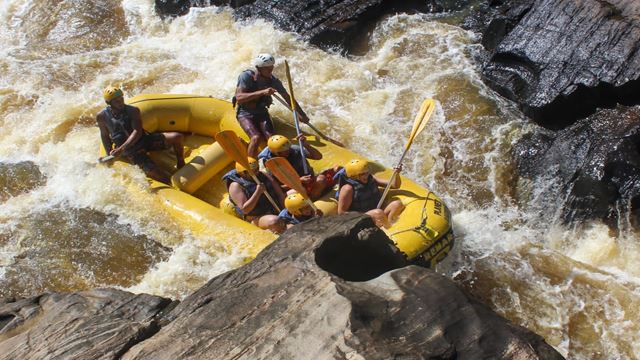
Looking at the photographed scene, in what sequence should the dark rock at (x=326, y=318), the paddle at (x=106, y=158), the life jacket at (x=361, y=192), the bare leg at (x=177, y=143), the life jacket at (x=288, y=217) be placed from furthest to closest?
the bare leg at (x=177, y=143) < the paddle at (x=106, y=158) < the life jacket at (x=361, y=192) < the life jacket at (x=288, y=217) < the dark rock at (x=326, y=318)

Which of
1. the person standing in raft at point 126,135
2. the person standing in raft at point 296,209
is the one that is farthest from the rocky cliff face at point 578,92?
the person standing in raft at point 126,135

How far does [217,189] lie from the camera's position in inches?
258

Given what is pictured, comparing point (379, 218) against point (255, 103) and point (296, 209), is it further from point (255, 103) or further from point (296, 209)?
point (255, 103)

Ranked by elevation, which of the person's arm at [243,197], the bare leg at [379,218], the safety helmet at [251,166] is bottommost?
the person's arm at [243,197]

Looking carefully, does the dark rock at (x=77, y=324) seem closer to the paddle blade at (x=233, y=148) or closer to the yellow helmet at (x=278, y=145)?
the paddle blade at (x=233, y=148)

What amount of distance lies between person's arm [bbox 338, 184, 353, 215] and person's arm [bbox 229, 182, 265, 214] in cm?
66

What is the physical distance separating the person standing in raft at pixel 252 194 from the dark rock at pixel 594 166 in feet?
9.15

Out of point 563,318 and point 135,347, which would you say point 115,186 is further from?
point 563,318

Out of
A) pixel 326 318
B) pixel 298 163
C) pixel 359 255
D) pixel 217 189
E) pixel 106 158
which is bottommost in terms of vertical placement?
pixel 217 189

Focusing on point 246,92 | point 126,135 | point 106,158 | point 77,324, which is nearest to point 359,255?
point 77,324

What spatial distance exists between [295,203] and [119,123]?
2.10 meters

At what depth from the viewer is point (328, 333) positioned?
137 inches

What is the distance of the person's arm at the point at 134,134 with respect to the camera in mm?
6453

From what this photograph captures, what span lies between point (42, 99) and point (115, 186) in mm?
3146
